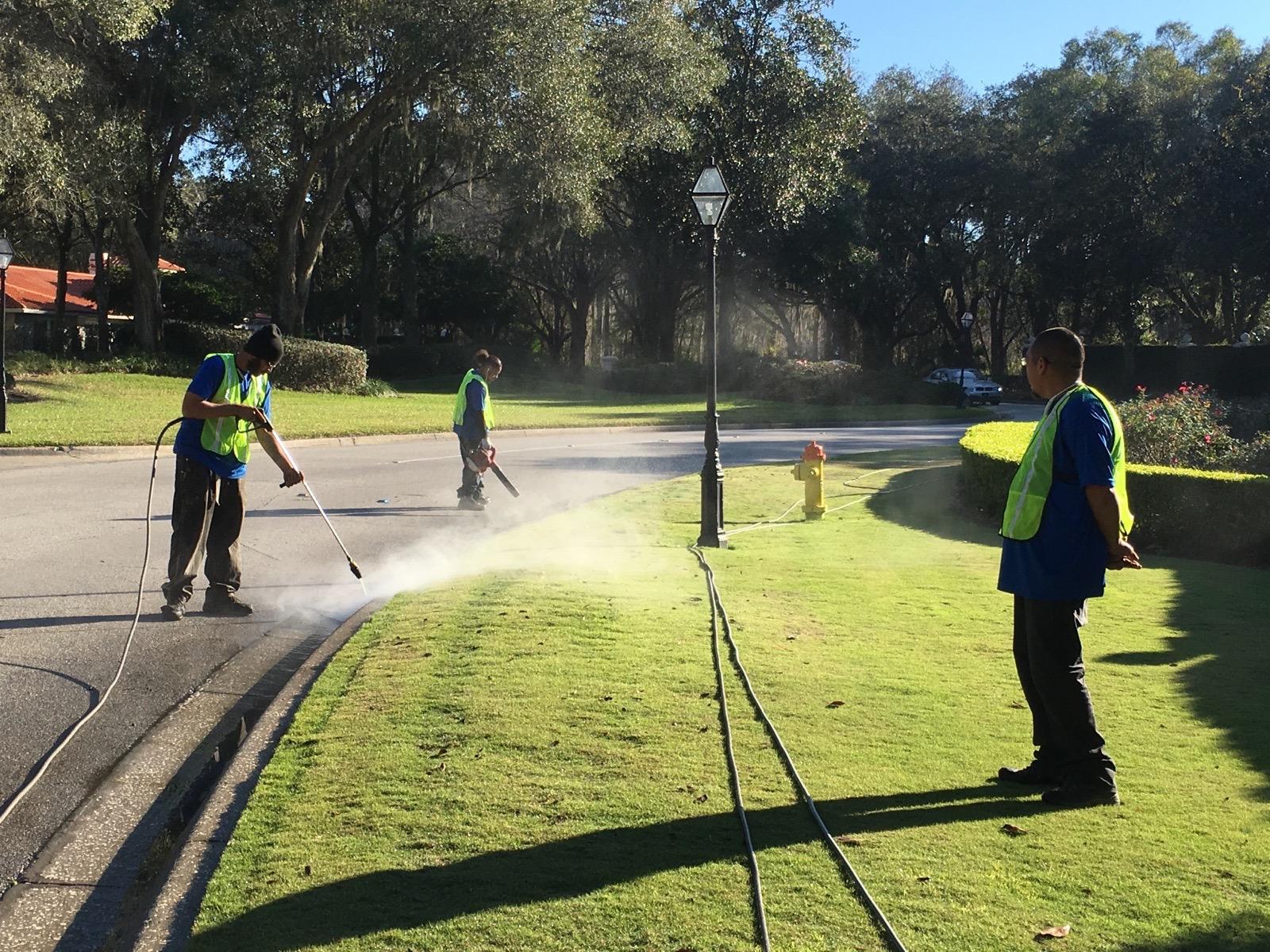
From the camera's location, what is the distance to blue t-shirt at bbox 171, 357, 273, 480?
24.7 ft

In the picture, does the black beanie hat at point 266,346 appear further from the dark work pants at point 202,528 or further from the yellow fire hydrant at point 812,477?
the yellow fire hydrant at point 812,477

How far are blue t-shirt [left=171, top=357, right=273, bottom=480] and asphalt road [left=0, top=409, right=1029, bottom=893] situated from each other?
986 millimetres

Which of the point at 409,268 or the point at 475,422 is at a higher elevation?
the point at 409,268

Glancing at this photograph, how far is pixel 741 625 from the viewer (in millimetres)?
7898

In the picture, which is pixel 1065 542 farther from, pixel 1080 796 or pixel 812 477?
pixel 812 477

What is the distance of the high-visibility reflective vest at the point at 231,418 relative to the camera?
7.58 metres

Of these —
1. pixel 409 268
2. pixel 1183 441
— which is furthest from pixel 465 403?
pixel 409 268

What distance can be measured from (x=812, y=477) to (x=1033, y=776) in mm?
8737

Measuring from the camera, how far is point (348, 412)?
29969mm

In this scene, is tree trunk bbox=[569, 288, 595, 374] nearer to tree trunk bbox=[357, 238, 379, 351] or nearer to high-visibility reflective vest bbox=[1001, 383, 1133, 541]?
tree trunk bbox=[357, 238, 379, 351]

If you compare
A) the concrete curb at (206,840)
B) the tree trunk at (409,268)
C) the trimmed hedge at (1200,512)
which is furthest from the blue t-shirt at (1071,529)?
the tree trunk at (409,268)

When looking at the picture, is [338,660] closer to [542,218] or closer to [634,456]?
[634,456]

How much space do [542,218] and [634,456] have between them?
22366 millimetres

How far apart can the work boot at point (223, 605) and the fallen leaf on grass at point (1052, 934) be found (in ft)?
19.2
